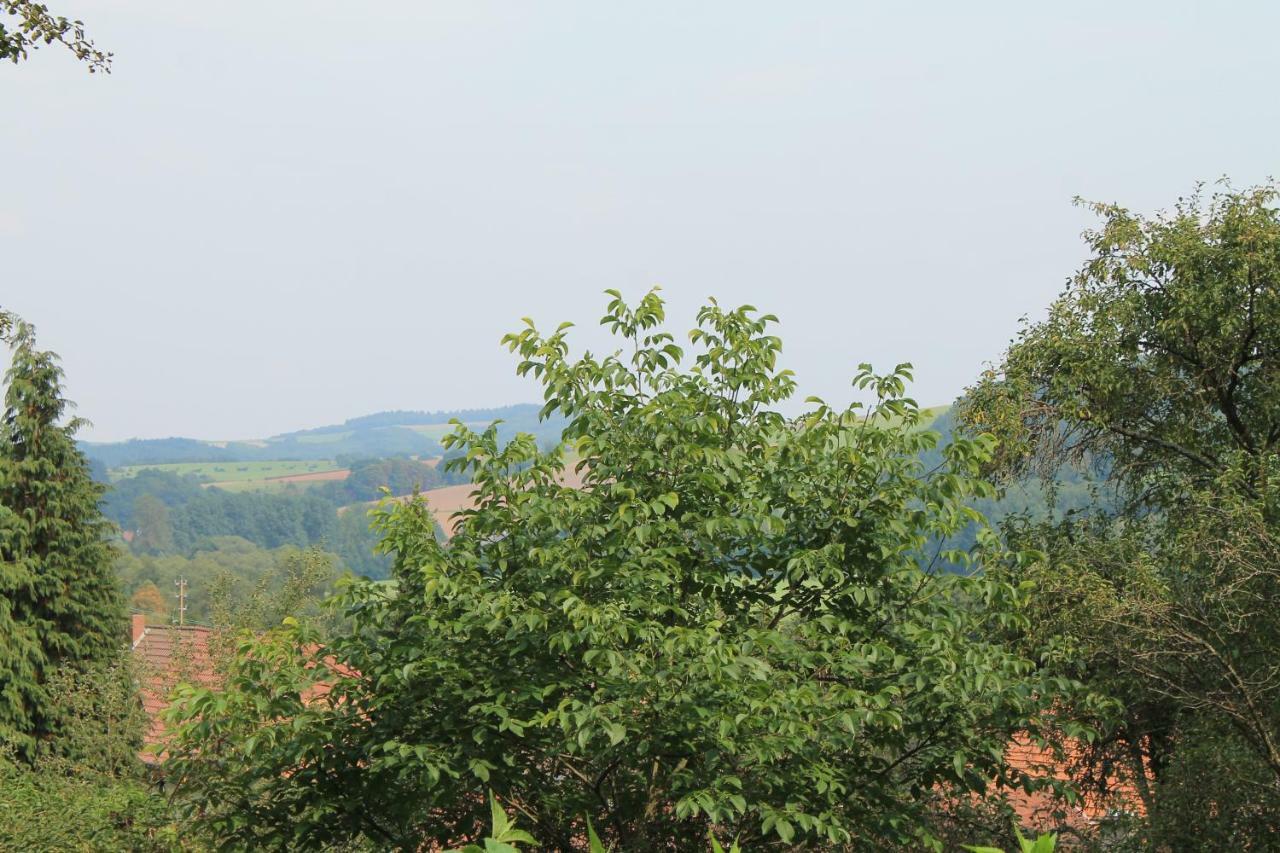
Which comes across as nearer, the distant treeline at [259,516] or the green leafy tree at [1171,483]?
the green leafy tree at [1171,483]

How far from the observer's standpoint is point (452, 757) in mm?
7738

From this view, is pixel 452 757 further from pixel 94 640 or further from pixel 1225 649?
pixel 94 640

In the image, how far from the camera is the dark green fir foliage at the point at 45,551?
23422 mm

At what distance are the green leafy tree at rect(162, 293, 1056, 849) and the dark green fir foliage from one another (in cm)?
1665

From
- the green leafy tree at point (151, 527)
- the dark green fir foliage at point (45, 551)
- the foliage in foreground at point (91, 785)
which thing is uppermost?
the dark green fir foliage at point (45, 551)

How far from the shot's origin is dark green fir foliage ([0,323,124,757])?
76.8ft

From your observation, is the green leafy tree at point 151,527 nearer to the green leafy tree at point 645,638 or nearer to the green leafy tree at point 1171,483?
the green leafy tree at point 1171,483

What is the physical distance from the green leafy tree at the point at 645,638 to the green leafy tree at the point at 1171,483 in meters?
1.67

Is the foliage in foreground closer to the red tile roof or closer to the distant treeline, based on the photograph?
the red tile roof

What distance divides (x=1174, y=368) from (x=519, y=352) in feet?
25.1

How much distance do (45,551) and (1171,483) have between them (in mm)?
20239

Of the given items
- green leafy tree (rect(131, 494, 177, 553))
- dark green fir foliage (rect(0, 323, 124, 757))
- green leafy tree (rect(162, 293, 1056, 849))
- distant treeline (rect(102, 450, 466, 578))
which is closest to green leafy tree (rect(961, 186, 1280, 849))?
green leafy tree (rect(162, 293, 1056, 849))

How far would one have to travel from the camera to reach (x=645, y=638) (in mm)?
7535

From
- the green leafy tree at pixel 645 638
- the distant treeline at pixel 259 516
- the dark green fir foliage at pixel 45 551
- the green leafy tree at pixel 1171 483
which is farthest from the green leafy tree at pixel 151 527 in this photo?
the green leafy tree at pixel 645 638
